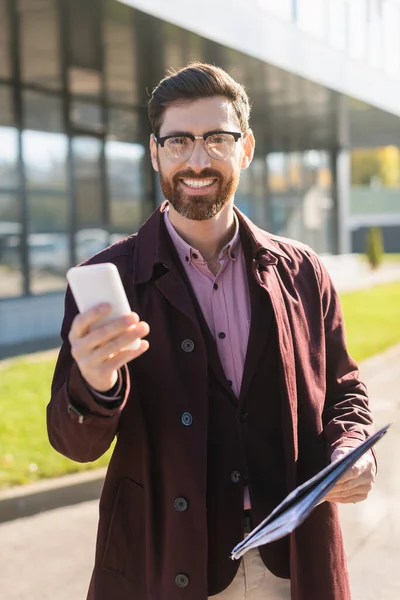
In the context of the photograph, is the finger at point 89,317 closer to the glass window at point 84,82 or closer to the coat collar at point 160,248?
the coat collar at point 160,248

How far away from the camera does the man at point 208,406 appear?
1.96 m

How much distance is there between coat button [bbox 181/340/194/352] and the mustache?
0.43m

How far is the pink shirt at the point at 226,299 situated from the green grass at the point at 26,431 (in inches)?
162

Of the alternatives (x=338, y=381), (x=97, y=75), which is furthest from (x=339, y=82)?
(x=338, y=381)

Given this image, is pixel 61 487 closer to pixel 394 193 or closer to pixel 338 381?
pixel 338 381

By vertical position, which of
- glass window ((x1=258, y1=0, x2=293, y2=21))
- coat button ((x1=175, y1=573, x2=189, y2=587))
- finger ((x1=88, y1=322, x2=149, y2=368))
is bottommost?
coat button ((x1=175, y1=573, x2=189, y2=587))

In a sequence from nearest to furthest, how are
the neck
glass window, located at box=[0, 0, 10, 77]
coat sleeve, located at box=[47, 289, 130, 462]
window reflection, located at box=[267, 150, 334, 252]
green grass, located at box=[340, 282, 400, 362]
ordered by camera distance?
coat sleeve, located at box=[47, 289, 130, 462], the neck, glass window, located at box=[0, 0, 10, 77], green grass, located at box=[340, 282, 400, 362], window reflection, located at box=[267, 150, 334, 252]

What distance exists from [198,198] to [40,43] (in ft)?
32.3

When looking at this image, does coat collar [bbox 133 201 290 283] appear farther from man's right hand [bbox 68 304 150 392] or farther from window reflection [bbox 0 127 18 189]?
window reflection [bbox 0 127 18 189]

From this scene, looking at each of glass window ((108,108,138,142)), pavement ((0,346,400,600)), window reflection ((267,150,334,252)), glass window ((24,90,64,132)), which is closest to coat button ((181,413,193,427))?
pavement ((0,346,400,600))

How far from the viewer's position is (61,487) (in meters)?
5.75

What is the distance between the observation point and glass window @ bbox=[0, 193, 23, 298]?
12719 millimetres

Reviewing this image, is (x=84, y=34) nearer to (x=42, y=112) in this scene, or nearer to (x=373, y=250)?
(x=42, y=112)

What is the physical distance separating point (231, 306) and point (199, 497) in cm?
51
